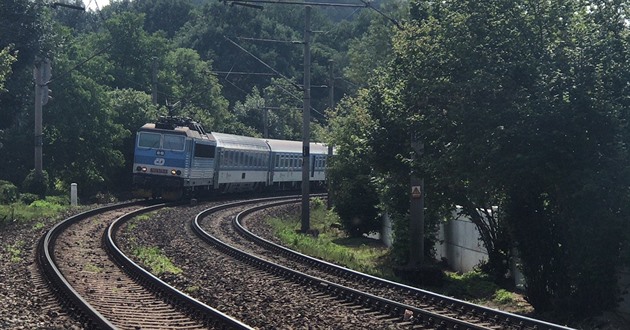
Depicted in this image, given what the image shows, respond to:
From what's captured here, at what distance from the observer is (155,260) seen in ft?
65.2

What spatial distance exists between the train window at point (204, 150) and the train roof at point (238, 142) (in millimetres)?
1130

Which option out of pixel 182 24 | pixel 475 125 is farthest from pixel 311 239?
pixel 182 24

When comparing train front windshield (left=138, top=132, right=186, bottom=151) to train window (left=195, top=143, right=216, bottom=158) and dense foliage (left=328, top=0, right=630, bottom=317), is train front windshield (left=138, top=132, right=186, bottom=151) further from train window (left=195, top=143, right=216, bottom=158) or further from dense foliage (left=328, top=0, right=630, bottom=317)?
dense foliage (left=328, top=0, right=630, bottom=317)

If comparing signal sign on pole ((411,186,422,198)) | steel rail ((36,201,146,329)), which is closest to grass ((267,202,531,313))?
signal sign on pole ((411,186,422,198))

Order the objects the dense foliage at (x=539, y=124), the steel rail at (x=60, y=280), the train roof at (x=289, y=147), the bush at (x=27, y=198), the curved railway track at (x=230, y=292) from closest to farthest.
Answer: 1. the steel rail at (x=60, y=280)
2. the curved railway track at (x=230, y=292)
3. the dense foliage at (x=539, y=124)
4. the bush at (x=27, y=198)
5. the train roof at (x=289, y=147)

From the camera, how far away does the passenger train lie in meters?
38.8

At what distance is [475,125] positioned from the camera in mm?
15945

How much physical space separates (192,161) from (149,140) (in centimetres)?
190

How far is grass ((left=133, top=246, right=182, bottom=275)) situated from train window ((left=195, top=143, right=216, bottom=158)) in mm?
17735

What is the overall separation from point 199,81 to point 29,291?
6991 centimetres

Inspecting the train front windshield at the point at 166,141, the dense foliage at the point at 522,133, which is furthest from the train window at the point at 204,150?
the dense foliage at the point at 522,133

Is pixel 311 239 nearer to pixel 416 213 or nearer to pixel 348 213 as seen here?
pixel 348 213

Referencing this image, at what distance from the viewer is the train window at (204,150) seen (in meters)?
39.9

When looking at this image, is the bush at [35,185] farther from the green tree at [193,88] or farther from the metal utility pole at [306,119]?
the green tree at [193,88]
